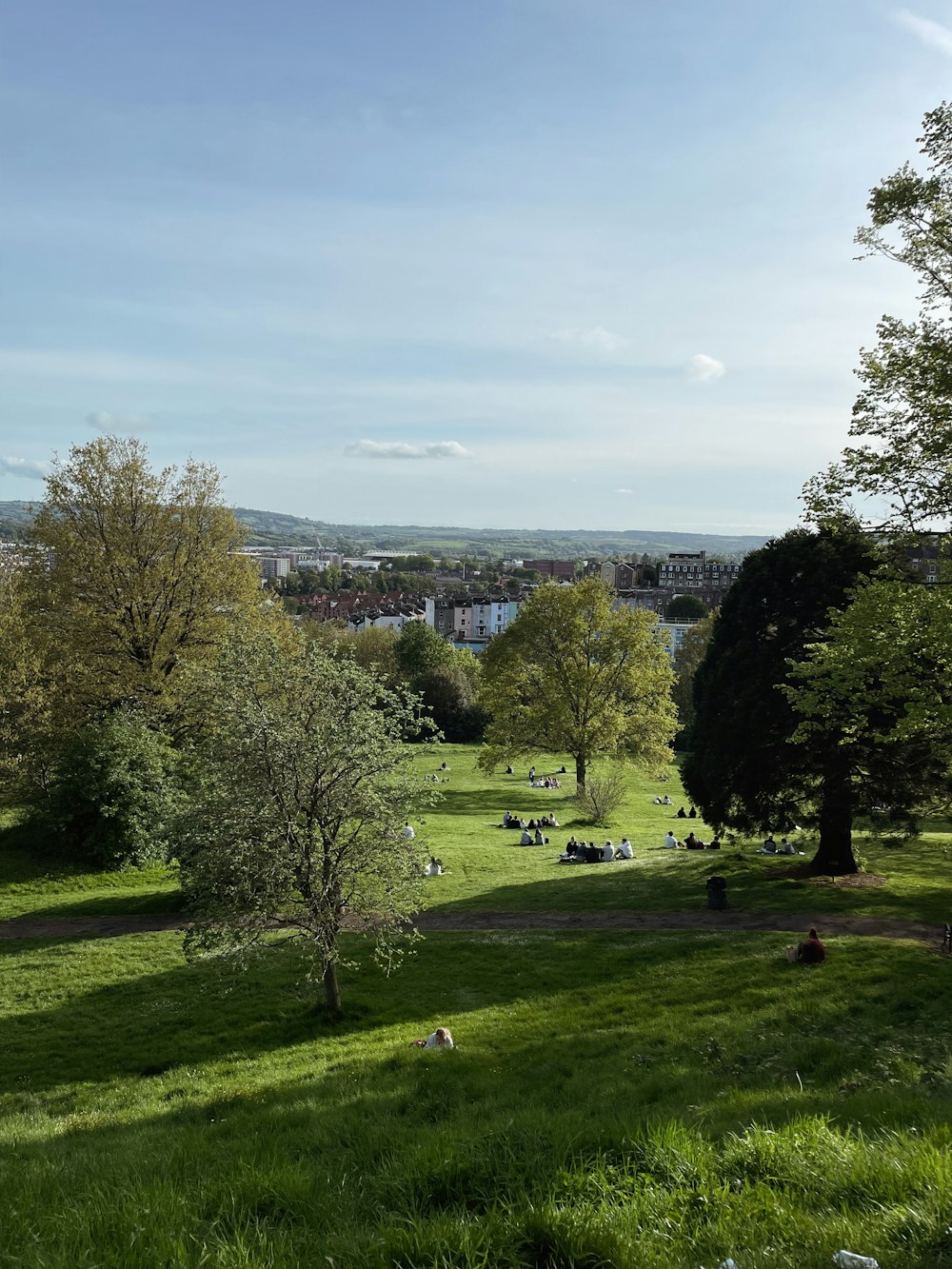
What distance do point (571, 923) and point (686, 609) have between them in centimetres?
15246

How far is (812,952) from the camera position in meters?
18.2

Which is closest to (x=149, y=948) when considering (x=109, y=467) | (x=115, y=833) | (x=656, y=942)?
(x=115, y=833)

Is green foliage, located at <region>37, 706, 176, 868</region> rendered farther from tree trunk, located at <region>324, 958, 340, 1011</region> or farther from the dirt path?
tree trunk, located at <region>324, 958, 340, 1011</region>

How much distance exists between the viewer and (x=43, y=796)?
105 feet

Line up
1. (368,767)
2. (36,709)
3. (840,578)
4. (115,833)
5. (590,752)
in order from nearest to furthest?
(368,767)
(840,578)
(115,833)
(36,709)
(590,752)

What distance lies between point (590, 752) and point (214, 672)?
3625 cm

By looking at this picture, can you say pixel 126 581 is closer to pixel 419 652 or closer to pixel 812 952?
pixel 812 952

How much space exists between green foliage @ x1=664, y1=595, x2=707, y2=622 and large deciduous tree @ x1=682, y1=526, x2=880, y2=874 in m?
143

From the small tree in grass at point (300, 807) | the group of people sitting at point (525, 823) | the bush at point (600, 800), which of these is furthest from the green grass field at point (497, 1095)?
the bush at point (600, 800)

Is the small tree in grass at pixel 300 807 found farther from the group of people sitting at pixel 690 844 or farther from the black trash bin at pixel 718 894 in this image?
the group of people sitting at pixel 690 844

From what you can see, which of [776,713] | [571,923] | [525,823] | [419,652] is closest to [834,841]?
[776,713]

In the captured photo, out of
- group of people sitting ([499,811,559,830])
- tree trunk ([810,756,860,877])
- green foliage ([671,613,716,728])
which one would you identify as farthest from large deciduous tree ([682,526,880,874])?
green foliage ([671,613,716,728])

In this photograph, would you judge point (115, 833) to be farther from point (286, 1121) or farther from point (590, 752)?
point (590, 752)

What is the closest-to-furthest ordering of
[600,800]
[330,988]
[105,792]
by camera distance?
1. [330,988]
2. [105,792]
3. [600,800]
